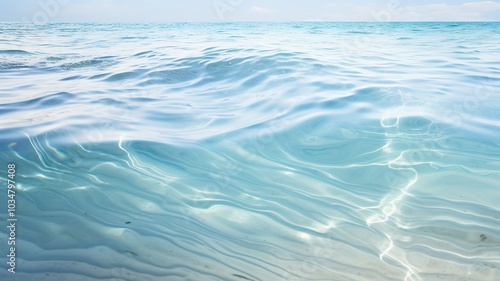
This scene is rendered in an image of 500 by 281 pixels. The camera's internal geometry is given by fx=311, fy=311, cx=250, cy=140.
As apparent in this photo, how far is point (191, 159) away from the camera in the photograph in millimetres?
3211

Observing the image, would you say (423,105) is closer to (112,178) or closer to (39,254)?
(112,178)

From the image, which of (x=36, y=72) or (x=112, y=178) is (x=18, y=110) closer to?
(x=112, y=178)

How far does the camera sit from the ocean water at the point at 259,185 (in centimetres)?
196

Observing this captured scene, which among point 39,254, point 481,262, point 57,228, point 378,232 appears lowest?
point 39,254

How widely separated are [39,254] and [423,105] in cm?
470

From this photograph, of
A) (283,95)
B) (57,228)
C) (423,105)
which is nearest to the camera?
(57,228)

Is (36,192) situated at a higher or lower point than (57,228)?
higher

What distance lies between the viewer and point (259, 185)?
2.83 metres

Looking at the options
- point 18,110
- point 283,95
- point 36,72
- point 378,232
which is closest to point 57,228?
point 378,232

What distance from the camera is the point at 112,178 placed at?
2.84 m

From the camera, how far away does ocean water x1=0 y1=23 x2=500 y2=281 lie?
1.96 metres

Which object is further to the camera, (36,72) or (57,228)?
(36,72)

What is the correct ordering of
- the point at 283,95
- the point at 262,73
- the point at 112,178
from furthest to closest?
the point at 262,73
the point at 283,95
the point at 112,178

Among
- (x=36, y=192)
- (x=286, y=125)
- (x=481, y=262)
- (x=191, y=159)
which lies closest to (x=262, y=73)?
(x=286, y=125)
